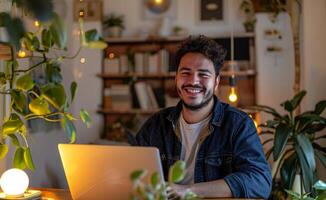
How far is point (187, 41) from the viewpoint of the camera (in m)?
2.03

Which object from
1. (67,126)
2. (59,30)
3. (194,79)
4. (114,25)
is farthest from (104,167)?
(114,25)

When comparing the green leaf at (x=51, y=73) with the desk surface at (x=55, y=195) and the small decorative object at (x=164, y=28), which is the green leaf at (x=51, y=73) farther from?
the small decorative object at (x=164, y=28)

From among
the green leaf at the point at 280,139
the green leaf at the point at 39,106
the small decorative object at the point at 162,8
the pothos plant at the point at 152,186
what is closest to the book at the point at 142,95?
the small decorative object at the point at 162,8

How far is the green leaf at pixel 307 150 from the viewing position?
2.71 m

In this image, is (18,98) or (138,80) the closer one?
(18,98)

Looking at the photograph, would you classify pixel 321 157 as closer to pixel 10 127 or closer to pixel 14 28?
pixel 10 127

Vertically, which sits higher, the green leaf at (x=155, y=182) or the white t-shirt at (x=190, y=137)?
the green leaf at (x=155, y=182)

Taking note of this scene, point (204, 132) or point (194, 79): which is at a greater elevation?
point (194, 79)

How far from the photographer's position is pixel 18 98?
1211 mm

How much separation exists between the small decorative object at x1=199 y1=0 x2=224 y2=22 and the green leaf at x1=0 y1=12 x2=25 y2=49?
10.9 feet

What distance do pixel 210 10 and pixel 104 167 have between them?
3.07 m

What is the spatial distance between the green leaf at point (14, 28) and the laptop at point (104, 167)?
1.65 feet

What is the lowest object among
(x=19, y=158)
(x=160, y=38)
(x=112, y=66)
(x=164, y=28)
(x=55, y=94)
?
(x=19, y=158)

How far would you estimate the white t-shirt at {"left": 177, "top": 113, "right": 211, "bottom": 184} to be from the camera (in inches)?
74.4
